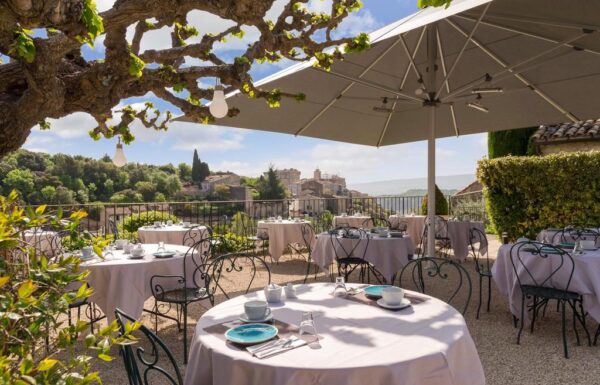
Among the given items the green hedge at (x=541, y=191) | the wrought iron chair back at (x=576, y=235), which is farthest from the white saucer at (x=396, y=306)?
the green hedge at (x=541, y=191)

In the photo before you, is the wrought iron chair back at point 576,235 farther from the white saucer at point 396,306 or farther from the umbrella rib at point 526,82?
the white saucer at point 396,306

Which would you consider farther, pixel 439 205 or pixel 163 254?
pixel 439 205

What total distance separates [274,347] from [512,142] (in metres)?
15.1

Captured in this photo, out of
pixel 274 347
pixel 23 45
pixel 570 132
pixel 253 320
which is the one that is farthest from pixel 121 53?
pixel 570 132

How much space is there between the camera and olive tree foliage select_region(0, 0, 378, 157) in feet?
6.32

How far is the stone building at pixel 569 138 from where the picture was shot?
10469 mm

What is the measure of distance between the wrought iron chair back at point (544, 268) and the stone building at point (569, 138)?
8.24m

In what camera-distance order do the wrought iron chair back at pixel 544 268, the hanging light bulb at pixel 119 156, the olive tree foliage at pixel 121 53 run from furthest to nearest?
the hanging light bulb at pixel 119 156, the wrought iron chair back at pixel 544 268, the olive tree foliage at pixel 121 53

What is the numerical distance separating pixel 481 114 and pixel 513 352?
446cm

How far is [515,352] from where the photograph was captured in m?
3.55

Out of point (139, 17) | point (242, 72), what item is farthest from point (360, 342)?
point (242, 72)

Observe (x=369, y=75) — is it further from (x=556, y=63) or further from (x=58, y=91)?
(x=58, y=91)

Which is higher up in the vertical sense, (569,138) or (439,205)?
(569,138)

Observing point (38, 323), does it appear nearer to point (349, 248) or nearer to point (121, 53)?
point (121, 53)
